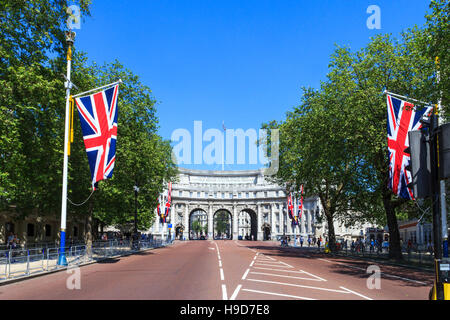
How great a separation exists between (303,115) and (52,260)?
32.5m

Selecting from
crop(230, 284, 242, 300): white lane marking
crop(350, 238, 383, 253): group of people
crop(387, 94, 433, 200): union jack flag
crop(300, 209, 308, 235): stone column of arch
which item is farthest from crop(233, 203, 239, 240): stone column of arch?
crop(230, 284, 242, 300): white lane marking

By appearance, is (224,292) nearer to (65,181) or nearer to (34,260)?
(34,260)

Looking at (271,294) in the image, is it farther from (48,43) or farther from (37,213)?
(37,213)

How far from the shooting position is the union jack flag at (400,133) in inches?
805

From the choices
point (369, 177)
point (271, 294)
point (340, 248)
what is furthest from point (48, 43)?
point (340, 248)

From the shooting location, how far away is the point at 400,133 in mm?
20734

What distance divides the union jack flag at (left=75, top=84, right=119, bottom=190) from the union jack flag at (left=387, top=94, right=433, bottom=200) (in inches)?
596

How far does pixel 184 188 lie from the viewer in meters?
138

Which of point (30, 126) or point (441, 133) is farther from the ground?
point (30, 126)

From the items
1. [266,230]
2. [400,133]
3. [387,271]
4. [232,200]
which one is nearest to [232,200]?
[232,200]

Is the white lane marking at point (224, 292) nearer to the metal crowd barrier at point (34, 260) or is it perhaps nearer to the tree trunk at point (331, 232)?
the metal crowd barrier at point (34, 260)

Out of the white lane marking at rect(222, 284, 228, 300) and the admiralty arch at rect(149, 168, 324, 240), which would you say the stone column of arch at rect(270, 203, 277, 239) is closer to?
the admiralty arch at rect(149, 168, 324, 240)

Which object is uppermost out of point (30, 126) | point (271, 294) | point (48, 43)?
point (48, 43)

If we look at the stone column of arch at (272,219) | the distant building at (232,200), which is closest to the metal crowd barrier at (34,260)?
the distant building at (232,200)
